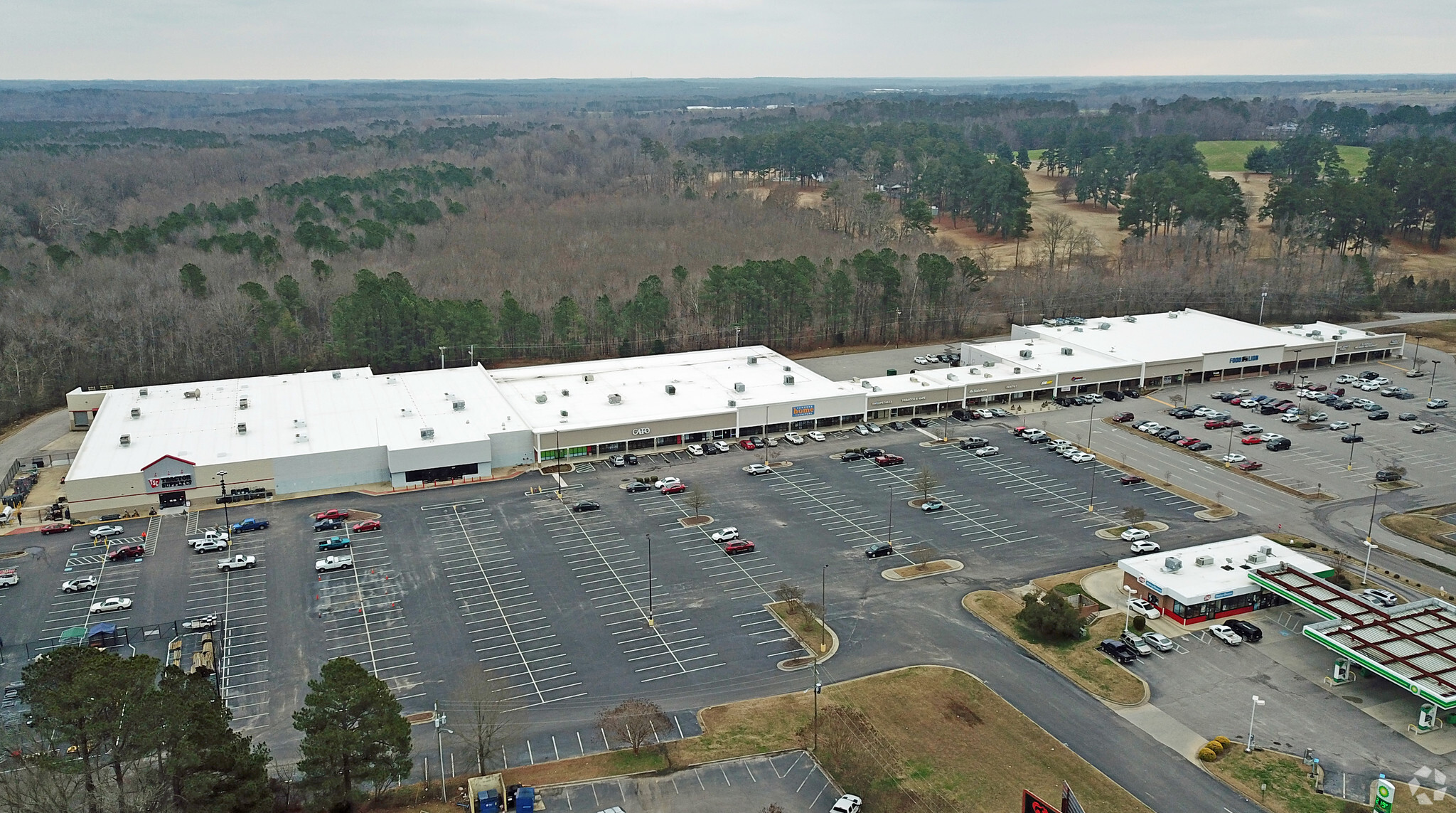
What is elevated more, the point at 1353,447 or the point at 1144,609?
the point at 1353,447

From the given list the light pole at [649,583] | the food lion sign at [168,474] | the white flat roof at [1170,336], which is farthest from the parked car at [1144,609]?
the food lion sign at [168,474]

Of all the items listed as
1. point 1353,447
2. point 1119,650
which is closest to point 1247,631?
point 1119,650

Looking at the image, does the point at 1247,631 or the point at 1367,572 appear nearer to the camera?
the point at 1247,631

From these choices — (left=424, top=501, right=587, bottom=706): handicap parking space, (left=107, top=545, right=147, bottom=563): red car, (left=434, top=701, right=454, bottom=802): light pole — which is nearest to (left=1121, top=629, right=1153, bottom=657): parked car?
(left=424, top=501, right=587, bottom=706): handicap parking space

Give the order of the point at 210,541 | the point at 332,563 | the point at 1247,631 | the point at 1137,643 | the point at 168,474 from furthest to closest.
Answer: the point at 168,474, the point at 210,541, the point at 332,563, the point at 1247,631, the point at 1137,643

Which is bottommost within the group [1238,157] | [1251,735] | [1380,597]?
[1251,735]

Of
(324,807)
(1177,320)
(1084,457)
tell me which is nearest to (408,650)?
(324,807)

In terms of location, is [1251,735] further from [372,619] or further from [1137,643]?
[372,619]
